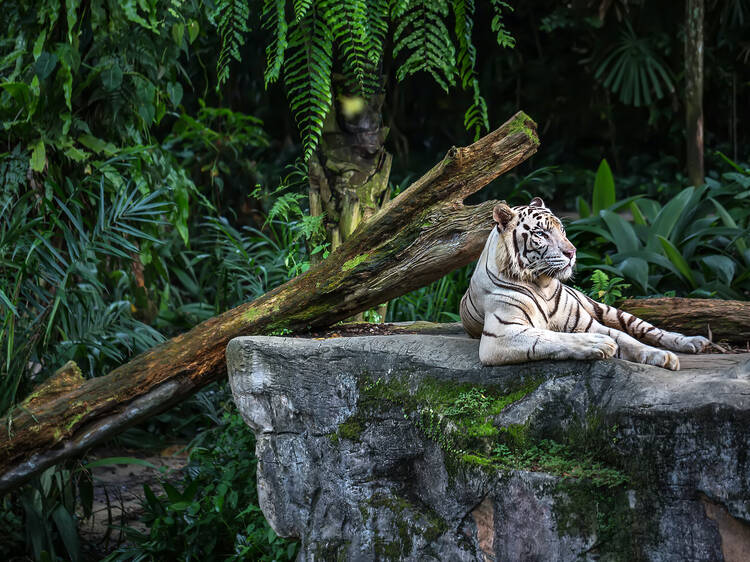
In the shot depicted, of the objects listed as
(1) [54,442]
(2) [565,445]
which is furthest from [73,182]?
(2) [565,445]

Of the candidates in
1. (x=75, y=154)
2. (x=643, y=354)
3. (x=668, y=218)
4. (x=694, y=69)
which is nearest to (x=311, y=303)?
(x=643, y=354)

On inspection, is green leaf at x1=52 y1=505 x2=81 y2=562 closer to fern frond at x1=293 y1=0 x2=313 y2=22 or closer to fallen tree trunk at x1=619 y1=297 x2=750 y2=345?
fern frond at x1=293 y1=0 x2=313 y2=22

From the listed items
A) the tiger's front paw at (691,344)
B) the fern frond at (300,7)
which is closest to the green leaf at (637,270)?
the tiger's front paw at (691,344)

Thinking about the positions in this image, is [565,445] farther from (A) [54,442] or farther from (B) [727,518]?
(A) [54,442]

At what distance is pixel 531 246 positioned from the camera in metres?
3.24

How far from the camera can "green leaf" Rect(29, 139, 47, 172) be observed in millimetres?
4785

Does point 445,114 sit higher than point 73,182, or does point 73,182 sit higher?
point 445,114

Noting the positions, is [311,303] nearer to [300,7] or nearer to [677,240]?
[300,7]

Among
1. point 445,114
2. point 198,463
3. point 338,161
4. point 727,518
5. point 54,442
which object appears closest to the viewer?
point 727,518

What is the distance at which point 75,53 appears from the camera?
15.6 feet

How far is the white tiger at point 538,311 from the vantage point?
295 cm

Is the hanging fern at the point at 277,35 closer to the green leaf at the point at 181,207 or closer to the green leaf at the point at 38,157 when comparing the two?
the green leaf at the point at 38,157

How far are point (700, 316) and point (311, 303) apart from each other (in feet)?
6.27

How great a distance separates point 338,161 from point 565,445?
7.19 ft
